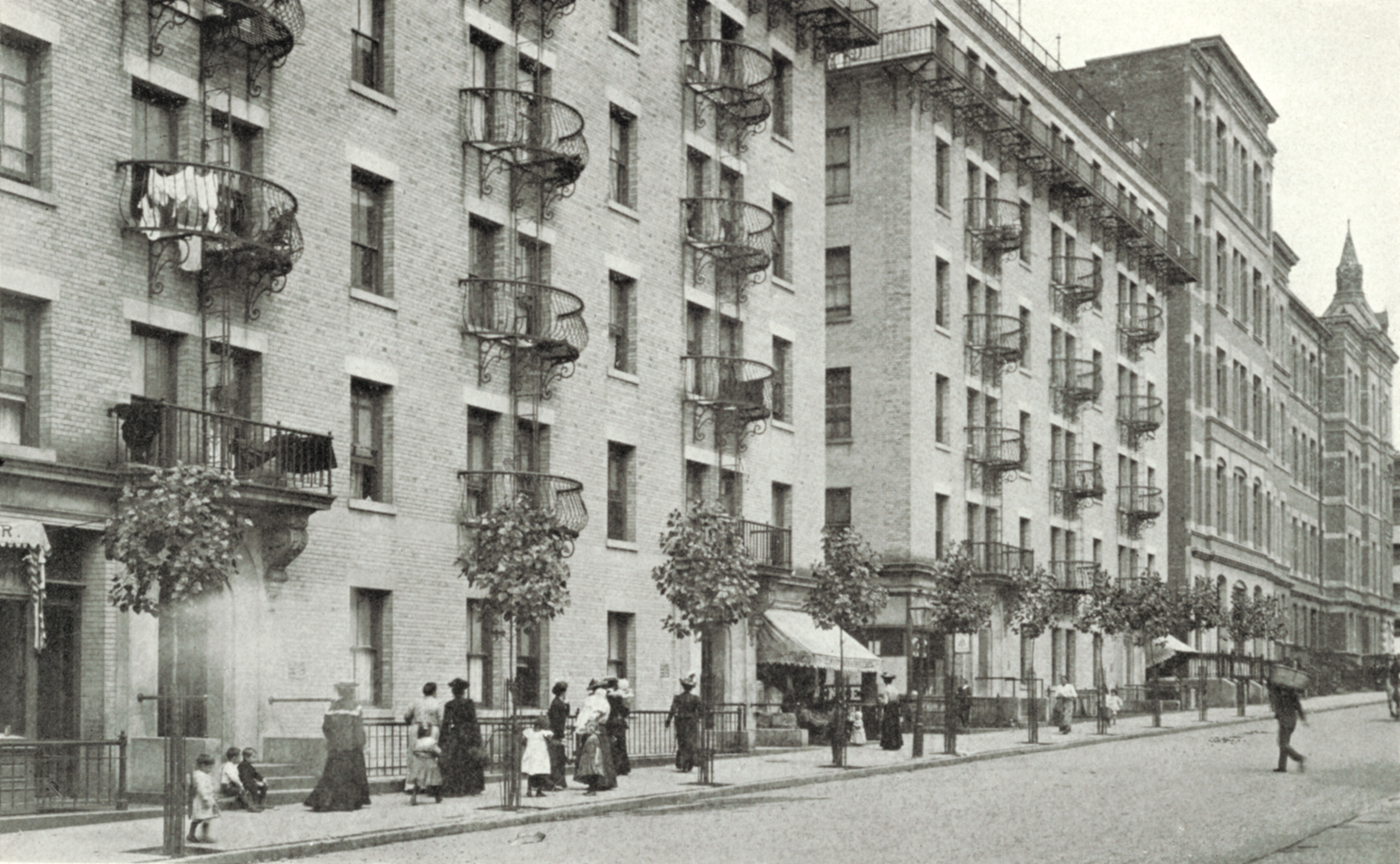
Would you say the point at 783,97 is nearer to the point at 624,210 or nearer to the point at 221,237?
the point at 624,210

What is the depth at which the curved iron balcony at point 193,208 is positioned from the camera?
24375 millimetres

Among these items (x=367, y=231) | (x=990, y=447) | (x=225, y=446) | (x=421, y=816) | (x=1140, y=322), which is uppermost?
(x=1140, y=322)

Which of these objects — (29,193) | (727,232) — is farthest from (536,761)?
(727,232)

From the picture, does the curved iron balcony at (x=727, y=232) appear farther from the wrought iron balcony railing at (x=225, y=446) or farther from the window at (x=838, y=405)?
the wrought iron balcony railing at (x=225, y=446)

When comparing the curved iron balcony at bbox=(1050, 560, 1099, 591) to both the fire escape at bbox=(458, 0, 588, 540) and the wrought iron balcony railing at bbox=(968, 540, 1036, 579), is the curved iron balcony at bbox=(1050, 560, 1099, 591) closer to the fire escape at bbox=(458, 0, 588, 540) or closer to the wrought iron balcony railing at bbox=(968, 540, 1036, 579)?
the wrought iron balcony railing at bbox=(968, 540, 1036, 579)

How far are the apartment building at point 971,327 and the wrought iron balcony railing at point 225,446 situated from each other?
78.7 feet

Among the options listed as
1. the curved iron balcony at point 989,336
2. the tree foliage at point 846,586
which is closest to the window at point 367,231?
the tree foliage at point 846,586

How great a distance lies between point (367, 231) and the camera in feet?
98.1

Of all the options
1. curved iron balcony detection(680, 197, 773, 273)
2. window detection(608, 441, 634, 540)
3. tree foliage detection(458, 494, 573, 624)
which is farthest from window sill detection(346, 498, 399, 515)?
curved iron balcony detection(680, 197, 773, 273)

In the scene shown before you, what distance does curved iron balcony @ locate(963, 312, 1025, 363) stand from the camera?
54.9 metres

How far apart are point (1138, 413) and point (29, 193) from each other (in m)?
52.6

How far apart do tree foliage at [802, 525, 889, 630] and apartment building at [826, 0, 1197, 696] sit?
306 inches

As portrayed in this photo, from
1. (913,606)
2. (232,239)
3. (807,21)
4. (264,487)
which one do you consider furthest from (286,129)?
(913,606)

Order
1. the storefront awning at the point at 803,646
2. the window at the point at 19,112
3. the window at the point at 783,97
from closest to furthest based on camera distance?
the window at the point at 19,112 → the storefront awning at the point at 803,646 → the window at the point at 783,97
